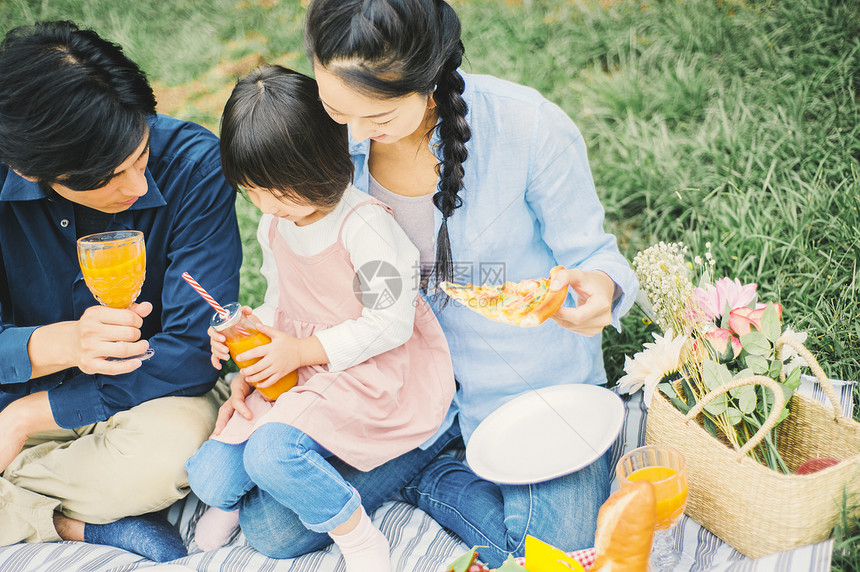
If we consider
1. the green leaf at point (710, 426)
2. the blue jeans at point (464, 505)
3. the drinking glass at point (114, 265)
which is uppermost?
the drinking glass at point (114, 265)

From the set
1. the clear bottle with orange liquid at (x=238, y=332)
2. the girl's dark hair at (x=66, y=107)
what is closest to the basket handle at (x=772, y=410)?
the clear bottle with orange liquid at (x=238, y=332)

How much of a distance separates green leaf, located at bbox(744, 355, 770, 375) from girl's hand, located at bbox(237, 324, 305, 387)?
1244 millimetres

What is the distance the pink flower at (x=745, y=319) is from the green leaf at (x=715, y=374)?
136 millimetres

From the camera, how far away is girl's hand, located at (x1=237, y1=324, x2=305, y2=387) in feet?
6.42

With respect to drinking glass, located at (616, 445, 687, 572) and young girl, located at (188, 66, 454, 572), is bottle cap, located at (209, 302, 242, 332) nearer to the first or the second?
young girl, located at (188, 66, 454, 572)

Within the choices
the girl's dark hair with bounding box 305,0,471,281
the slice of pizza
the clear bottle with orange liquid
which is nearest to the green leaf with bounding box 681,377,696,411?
the slice of pizza

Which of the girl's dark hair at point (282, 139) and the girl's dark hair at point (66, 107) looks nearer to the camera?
the girl's dark hair at point (66, 107)

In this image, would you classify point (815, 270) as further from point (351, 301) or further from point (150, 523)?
point (150, 523)

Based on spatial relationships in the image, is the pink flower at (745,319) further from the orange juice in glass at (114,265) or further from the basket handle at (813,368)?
the orange juice in glass at (114,265)

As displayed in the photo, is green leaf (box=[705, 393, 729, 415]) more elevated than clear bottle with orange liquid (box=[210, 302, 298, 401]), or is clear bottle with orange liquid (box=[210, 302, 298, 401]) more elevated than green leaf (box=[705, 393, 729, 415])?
clear bottle with orange liquid (box=[210, 302, 298, 401])

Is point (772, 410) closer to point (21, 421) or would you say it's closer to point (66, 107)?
point (66, 107)

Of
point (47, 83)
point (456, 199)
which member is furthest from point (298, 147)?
point (47, 83)

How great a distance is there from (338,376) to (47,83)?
1072 millimetres

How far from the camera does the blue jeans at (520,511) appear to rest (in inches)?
75.1
